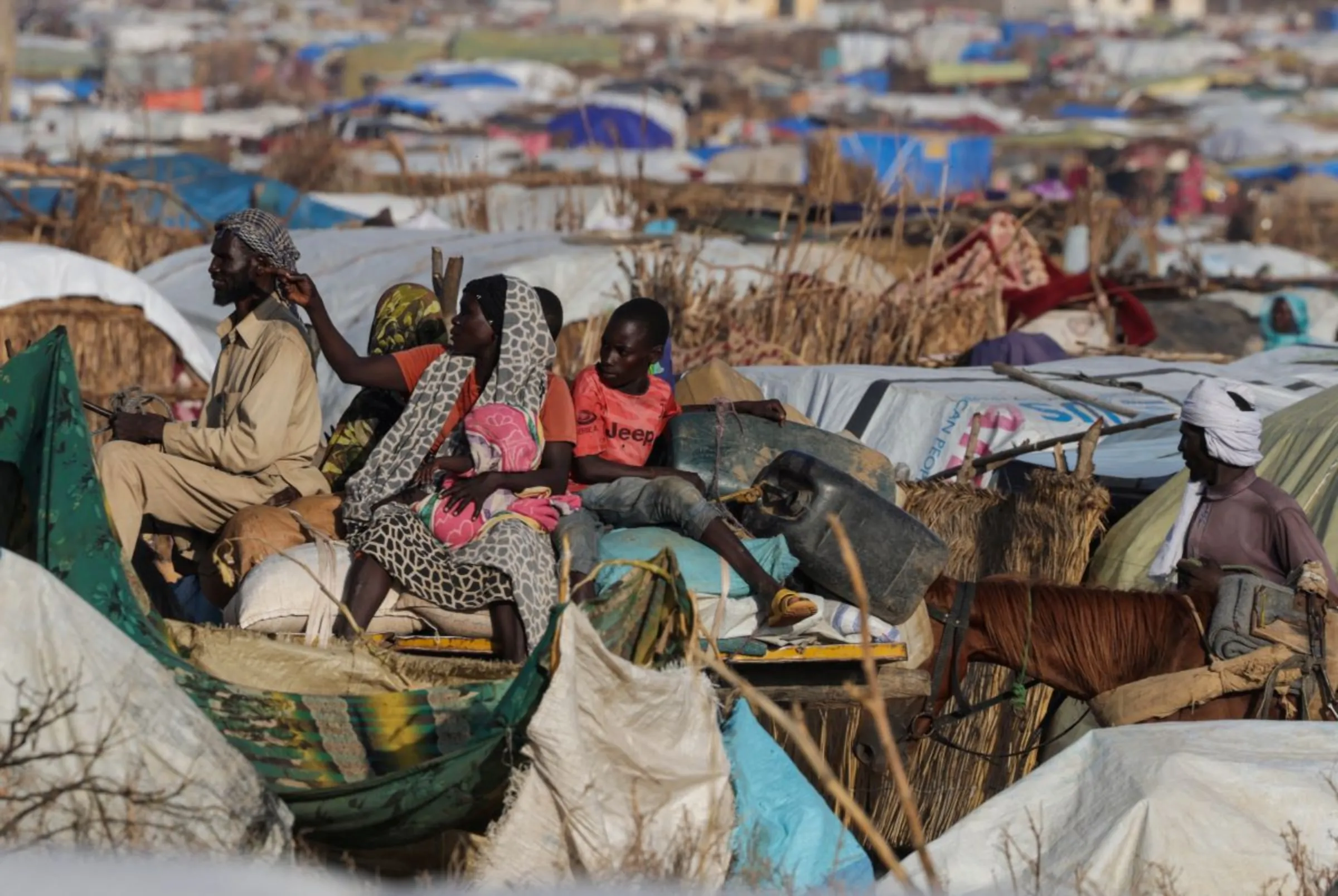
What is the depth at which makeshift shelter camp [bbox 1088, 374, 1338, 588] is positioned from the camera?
248 inches

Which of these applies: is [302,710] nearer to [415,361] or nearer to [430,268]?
[415,361]

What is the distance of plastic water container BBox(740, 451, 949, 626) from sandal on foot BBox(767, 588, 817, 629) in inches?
5.4

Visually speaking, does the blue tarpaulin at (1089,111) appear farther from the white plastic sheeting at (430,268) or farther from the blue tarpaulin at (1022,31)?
the white plastic sheeting at (430,268)

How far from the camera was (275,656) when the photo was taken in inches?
186

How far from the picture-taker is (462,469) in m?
5.25

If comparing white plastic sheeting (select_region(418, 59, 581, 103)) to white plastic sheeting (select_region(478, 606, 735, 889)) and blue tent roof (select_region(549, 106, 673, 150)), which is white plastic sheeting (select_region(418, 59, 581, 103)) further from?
white plastic sheeting (select_region(478, 606, 735, 889))

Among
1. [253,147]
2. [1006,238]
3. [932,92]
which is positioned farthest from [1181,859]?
[932,92]

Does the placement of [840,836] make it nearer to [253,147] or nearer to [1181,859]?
[1181,859]

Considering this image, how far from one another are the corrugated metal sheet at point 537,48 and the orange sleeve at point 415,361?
58.9 meters

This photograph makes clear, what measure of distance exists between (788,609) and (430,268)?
643 centimetres

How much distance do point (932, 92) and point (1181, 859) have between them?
58517 millimetres

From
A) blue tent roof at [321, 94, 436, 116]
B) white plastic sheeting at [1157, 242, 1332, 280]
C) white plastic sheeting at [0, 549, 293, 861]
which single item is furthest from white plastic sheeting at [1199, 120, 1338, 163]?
white plastic sheeting at [0, 549, 293, 861]

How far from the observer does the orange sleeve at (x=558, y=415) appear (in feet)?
17.4

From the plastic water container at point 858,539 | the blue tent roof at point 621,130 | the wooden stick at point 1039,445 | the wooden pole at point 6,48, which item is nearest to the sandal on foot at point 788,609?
the plastic water container at point 858,539
